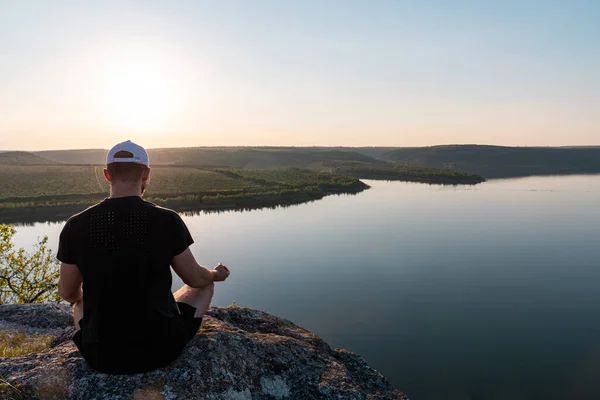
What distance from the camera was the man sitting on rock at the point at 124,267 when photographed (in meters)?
3.81

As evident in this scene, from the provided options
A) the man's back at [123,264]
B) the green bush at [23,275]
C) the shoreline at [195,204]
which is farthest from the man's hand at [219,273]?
the shoreline at [195,204]

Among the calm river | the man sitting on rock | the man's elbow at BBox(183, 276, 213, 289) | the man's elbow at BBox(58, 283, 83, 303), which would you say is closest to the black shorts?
the man sitting on rock

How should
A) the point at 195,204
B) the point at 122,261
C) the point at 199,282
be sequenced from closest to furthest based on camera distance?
the point at 122,261 < the point at 199,282 < the point at 195,204

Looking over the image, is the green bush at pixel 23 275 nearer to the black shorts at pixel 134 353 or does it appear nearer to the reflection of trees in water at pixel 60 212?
the black shorts at pixel 134 353

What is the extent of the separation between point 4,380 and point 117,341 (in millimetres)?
1480

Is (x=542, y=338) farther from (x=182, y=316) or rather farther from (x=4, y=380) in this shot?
(x=4, y=380)

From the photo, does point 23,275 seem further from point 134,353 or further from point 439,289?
point 439,289

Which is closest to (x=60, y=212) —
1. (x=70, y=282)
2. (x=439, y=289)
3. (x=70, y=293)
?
(x=439, y=289)

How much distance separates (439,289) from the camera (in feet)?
85.0

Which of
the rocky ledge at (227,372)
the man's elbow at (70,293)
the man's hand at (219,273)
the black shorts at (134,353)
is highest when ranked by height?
the man's hand at (219,273)

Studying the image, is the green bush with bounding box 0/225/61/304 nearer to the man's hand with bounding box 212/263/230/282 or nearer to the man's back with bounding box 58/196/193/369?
the man's hand with bounding box 212/263/230/282

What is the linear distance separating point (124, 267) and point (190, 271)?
2.51 ft

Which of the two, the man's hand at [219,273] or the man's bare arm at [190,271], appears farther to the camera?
the man's hand at [219,273]

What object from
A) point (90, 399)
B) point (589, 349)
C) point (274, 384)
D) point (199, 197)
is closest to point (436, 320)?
point (589, 349)
